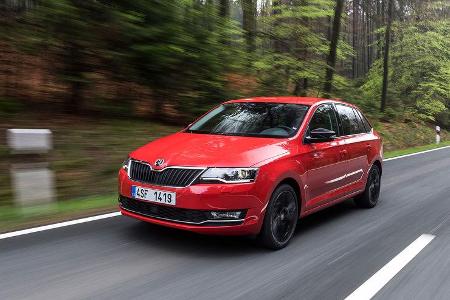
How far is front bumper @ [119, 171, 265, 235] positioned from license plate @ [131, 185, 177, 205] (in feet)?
0.14

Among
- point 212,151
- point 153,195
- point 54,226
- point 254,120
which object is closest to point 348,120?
point 254,120

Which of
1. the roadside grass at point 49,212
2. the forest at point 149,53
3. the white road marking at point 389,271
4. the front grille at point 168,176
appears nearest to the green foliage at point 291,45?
the forest at point 149,53

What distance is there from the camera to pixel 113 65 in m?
11.2

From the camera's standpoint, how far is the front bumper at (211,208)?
482cm

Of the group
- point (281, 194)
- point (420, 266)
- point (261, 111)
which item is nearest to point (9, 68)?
point (261, 111)

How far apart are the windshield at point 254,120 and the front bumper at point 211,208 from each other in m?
1.16

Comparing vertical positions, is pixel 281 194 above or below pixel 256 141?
below

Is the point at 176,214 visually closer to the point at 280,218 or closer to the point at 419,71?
the point at 280,218

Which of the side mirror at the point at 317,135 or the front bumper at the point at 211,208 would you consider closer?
the front bumper at the point at 211,208

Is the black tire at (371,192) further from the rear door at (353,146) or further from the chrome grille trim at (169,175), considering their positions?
the chrome grille trim at (169,175)

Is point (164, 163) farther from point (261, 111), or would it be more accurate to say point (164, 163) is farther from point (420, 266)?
point (420, 266)

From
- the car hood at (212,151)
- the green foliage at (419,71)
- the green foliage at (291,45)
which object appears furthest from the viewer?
the green foliage at (419,71)

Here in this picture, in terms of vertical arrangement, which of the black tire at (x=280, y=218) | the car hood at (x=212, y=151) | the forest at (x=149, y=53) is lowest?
the black tire at (x=280, y=218)

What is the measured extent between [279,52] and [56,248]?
14.6 meters
